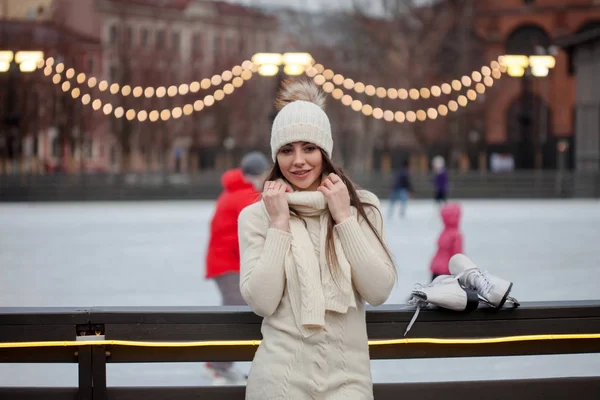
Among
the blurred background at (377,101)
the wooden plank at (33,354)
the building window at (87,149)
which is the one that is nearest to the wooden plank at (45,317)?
the wooden plank at (33,354)

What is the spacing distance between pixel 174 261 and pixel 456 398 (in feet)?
33.4

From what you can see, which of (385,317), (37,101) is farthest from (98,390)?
(37,101)

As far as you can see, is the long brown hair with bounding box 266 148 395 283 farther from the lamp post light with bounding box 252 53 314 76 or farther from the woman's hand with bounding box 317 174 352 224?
the lamp post light with bounding box 252 53 314 76

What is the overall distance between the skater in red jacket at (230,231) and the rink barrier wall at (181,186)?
2986 centimetres

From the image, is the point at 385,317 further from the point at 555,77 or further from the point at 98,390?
the point at 555,77

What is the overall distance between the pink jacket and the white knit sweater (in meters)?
5.00

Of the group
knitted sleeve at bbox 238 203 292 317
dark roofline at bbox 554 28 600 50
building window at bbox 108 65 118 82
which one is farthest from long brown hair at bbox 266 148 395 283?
building window at bbox 108 65 118 82

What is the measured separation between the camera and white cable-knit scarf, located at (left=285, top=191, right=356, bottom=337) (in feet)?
9.69

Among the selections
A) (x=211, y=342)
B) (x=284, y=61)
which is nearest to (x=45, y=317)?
(x=211, y=342)

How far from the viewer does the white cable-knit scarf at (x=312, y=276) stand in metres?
2.95

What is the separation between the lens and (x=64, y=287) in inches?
429

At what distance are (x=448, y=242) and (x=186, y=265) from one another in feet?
20.1

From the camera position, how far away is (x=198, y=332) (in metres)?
3.87

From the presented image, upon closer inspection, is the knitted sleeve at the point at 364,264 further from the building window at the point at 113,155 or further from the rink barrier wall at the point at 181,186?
the building window at the point at 113,155
